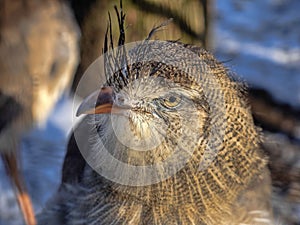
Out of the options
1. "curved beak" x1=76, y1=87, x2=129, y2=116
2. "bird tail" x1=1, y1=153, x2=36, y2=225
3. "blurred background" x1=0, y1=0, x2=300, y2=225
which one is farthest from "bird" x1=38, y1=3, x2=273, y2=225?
"bird tail" x1=1, y1=153, x2=36, y2=225

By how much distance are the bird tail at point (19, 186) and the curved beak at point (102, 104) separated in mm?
1754

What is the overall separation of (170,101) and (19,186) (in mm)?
2209

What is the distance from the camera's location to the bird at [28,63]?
4.23m

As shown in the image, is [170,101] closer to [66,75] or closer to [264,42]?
[66,75]

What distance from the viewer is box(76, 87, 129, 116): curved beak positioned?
7.42ft

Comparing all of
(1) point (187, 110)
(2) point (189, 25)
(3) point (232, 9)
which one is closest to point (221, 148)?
(1) point (187, 110)

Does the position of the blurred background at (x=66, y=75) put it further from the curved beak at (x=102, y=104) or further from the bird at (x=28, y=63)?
the curved beak at (x=102, y=104)

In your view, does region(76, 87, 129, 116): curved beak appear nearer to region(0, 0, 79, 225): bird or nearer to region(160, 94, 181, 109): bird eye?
region(160, 94, 181, 109): bird eye

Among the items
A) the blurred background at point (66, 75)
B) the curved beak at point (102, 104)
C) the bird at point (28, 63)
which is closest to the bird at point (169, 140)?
the curved beak at point (102, 104)

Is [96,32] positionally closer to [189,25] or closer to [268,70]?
[189,25]

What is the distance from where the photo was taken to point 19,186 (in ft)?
13.9

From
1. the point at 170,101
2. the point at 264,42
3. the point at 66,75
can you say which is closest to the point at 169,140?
the point at 170,101

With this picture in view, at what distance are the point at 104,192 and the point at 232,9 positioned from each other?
17.4 ft

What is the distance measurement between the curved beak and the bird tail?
1.75 metres
